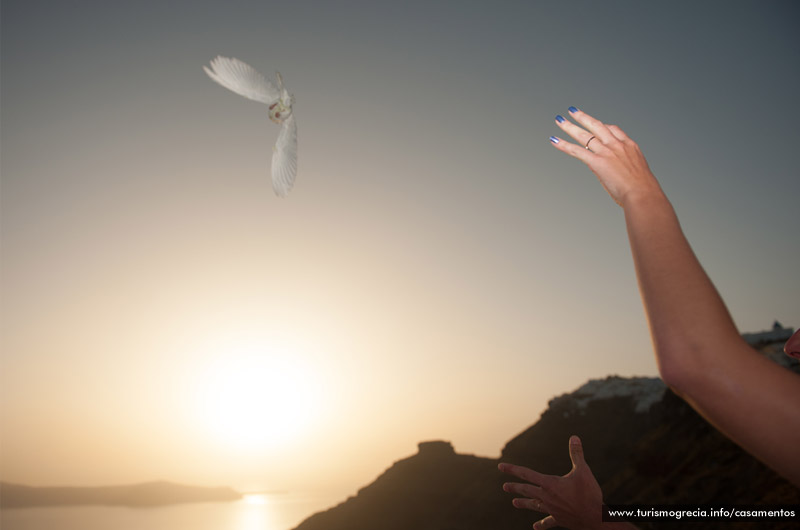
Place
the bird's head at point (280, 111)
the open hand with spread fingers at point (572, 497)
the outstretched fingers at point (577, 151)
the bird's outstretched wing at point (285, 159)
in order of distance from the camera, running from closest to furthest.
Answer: the outstretched fingers at point (577, 151) → the open hand with spread fingers at point (572, 497) → the bird's head at point (280, 111) → the bird's outstretched wing at point (285, 159)

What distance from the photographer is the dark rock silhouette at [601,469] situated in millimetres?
22984

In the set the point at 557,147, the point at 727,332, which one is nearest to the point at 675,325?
the point at 727,332

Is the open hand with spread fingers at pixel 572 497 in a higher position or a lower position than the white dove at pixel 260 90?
lower

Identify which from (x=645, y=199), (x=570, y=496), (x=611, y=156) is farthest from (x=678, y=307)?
(x=570, y=496)

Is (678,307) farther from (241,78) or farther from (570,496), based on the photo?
(241,78)

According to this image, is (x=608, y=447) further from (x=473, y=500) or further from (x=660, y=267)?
(x=660, y=267)

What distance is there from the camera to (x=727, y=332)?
740 millimetres

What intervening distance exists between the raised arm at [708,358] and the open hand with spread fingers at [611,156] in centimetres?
13

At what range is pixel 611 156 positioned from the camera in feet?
3.62

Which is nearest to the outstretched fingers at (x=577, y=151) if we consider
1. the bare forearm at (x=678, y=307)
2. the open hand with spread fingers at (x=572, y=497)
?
the bare forearm at (x=678, y=307)

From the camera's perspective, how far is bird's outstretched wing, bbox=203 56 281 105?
5.41 m

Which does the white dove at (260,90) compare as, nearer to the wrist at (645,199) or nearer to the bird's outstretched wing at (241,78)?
the bird's outstretched wing at (241,78)

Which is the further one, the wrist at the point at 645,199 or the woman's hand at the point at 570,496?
the woman's hand at the point at 570,496

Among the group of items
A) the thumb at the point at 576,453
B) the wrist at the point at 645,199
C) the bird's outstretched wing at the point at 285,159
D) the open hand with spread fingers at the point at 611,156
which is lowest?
the thumb at the point at 576,453
